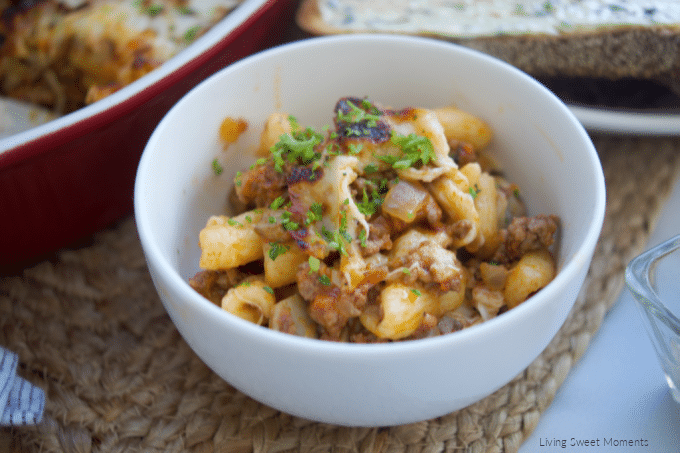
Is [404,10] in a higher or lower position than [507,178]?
higher

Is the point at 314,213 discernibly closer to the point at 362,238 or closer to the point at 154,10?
the point at 362,238

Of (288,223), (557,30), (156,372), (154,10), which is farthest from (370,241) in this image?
(154,10)

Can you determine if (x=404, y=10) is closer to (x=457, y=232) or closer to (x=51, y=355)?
(x=457, y=232)

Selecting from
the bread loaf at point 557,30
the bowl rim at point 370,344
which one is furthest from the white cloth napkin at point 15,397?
the bread loaf at point 557,30

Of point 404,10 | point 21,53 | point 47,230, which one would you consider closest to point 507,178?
point 404,10

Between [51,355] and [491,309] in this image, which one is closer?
[491,309]

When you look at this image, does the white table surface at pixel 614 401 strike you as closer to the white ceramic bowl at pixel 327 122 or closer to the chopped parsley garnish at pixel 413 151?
the white ceramic bowl at pixel 327 122
